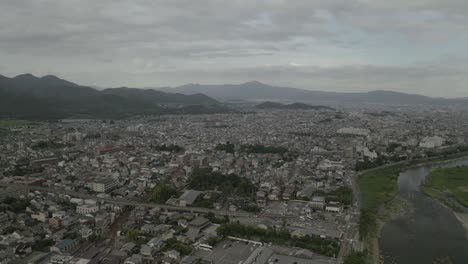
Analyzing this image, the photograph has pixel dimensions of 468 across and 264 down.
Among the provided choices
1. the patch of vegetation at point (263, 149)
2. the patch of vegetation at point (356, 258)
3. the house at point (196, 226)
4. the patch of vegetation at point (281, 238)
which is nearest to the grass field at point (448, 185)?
the patch of vegetation at point (356, 258)

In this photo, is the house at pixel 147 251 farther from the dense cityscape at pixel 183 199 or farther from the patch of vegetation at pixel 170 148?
the patch of vegetation at pixel 170 148

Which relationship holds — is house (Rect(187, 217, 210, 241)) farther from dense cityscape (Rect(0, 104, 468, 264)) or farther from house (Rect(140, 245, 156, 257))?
house (Rect(140, 245, 156, 257))

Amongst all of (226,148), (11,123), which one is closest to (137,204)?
(226,148)

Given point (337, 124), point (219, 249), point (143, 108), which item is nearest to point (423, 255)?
point (219, 249)

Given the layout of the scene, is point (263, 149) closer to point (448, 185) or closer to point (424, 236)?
point (448, 185)

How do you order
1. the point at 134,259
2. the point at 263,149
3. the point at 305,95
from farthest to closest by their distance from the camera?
the point at 305,95
the point at 263,149
the point at 134,259

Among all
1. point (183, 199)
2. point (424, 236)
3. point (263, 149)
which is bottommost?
point (424, 236)
